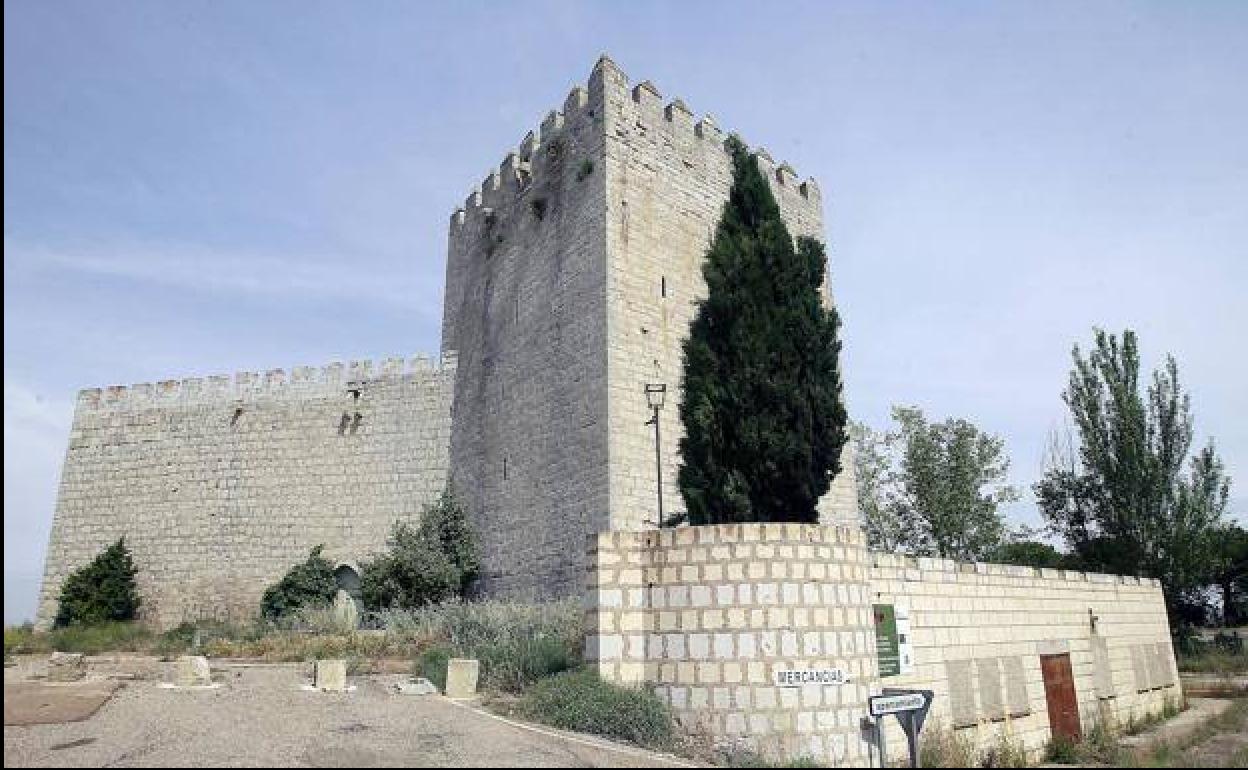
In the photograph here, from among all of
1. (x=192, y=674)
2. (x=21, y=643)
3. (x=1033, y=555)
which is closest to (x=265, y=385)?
(x=21, y=643)

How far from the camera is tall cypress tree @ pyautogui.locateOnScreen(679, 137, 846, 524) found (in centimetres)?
982

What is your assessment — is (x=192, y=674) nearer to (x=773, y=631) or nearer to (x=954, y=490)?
(x=773, y=631)

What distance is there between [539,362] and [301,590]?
24.2 feet

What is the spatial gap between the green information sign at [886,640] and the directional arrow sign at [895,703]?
1.01 meters

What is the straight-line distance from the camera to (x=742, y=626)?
24.8ft

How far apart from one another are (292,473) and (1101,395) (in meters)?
22.8

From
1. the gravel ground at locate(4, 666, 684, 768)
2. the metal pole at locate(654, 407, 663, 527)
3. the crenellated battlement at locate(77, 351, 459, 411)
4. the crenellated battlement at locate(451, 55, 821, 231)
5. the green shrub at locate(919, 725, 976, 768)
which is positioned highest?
the crenellated battlement at locate(451, 55, 821, 231)

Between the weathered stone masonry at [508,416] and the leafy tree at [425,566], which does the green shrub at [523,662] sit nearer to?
the weathered stone masonry at [508,416]

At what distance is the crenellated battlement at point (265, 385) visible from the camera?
60.3 feet

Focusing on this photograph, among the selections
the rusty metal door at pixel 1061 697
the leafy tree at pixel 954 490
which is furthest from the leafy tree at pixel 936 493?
the rusty metal door at pixel 1061 697

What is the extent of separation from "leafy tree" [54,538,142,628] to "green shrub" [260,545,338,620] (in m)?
3.59

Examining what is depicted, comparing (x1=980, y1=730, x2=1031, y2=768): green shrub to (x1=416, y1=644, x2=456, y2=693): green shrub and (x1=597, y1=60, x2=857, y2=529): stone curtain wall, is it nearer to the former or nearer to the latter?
(x1=597, y1=60, x2=857, y2=529): stone curtain wall

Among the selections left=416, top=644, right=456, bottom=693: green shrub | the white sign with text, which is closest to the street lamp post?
left=416, top=644, right=456, bottom=693: green shrub

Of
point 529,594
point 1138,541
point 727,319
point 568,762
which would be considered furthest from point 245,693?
point 1138,541
